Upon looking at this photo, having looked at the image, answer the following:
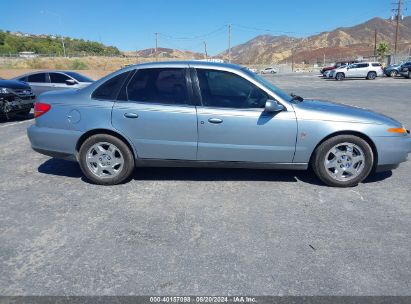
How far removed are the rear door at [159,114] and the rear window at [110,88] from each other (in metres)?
0.10

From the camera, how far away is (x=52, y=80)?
1209cm

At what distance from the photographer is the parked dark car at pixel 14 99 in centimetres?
888

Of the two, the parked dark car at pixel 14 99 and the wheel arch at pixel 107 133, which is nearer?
the wheel arch at pixel 107 133

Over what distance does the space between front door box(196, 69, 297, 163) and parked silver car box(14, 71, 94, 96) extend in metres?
8.82

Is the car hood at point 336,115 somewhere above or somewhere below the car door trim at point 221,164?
above

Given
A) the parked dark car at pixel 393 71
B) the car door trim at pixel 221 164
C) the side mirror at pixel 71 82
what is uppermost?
the parked dark car at pixel 393 71

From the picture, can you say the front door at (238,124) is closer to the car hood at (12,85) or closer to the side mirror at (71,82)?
the car hood at (12,85)

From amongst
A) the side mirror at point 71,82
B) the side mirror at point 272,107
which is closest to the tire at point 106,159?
the side mirror at point 272,107

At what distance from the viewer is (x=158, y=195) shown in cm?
423

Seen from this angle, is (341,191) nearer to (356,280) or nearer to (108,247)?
(356,280)

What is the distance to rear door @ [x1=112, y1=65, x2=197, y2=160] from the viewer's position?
429cm

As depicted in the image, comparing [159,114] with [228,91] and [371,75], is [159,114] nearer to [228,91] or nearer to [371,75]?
[228,91]

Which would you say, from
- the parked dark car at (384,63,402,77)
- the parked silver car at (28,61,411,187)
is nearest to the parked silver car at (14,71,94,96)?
the parked silver car at (28,61,411,187)

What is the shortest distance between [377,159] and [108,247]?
341 cm
